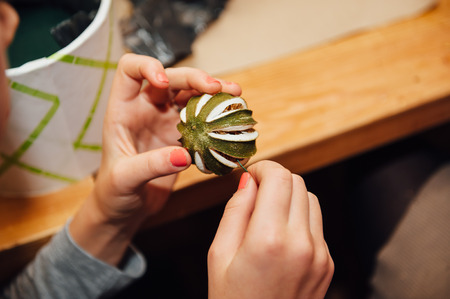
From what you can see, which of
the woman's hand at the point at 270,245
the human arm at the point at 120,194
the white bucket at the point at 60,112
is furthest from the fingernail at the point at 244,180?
the white bucket at the point at 60,112

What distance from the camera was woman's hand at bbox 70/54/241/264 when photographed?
1.51 ft

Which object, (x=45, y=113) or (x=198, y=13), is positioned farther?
(x=198, y=13)

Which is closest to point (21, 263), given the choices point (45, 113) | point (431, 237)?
point (45, 113)

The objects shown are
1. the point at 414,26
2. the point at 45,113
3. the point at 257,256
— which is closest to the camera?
the point at 257,256

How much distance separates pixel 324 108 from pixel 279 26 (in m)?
0.25

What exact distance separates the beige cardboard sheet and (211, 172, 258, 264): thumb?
15.1 inches

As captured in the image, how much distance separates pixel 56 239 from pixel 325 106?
503mm

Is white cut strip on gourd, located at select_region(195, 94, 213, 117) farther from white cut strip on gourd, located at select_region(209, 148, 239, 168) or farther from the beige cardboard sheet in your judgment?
the beige cardboard sheet

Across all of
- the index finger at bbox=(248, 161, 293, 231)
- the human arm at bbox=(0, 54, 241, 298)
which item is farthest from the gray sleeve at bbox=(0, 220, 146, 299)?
the index finger at bbox=(248, 161, 293, 231)

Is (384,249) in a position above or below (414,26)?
below

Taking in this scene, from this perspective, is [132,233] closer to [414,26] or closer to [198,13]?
[198,13]

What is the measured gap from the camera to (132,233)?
24.0 inches

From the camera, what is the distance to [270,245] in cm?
35

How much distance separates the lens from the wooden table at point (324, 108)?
23.5 inches
